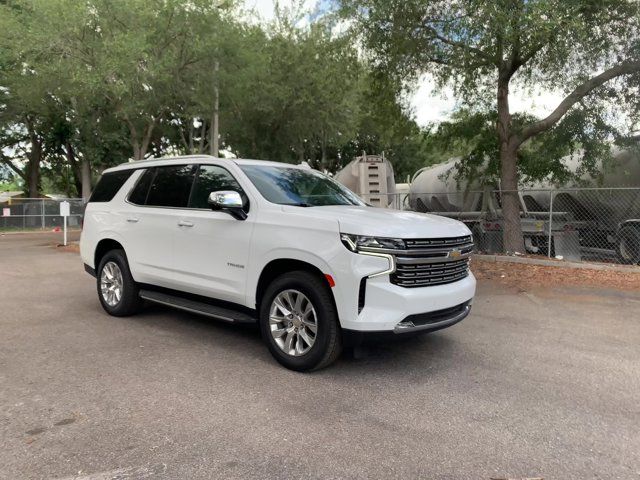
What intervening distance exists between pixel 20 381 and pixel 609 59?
11781mm

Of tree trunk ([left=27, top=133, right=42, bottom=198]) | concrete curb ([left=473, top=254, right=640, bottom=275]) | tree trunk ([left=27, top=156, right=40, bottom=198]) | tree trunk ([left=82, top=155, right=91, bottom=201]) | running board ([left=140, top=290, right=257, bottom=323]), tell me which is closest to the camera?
running board ([left=140, top=290, right=257, bottom=323])

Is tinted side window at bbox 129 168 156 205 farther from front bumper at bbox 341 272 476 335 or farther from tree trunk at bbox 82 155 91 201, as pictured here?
tree trunk at bbox 82 155 91 201

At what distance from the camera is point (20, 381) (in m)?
4.39

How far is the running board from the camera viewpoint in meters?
5.02

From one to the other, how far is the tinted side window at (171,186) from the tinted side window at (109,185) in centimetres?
70

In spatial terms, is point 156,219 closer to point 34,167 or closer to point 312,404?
point 312,404

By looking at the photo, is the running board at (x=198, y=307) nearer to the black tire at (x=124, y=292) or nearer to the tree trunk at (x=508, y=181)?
the black tire at (x=124, y=292)

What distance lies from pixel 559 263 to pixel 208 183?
8.46m

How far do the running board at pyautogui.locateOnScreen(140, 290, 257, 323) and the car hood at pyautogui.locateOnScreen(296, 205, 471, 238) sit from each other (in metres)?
1.25

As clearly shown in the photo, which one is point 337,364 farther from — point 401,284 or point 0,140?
point 0,140

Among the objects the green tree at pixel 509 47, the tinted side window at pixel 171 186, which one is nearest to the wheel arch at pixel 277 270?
the tinted side window at pixel 171 186

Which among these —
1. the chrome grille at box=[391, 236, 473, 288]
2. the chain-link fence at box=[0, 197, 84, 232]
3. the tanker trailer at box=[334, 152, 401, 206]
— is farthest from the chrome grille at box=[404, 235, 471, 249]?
the chain-link fence at box=[0, 197, 84, 232]

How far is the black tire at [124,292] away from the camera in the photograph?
6375 mm

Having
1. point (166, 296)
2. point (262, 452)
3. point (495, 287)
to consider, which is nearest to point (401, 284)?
point (262, 452)
